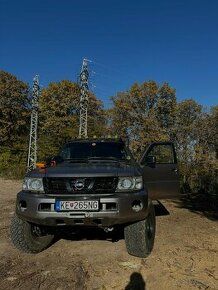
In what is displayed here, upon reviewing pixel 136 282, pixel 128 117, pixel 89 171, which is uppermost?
pixel 128 117

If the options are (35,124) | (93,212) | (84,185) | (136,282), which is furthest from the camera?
(35,124)

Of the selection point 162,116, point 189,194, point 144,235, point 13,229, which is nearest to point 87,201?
point 144,235

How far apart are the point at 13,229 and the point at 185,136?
4473 centimetres

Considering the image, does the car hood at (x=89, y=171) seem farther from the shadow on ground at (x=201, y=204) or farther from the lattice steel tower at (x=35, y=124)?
the lattice steel tower at (x=35, y=124)

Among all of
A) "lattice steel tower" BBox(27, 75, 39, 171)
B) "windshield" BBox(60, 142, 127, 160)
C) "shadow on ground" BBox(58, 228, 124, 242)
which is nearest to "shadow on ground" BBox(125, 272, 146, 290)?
"shadow on ground" BBox(58, 228, 124, 242)

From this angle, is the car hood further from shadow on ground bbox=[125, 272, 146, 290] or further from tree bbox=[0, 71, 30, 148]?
tree bbox=[0, 71, 30, 148]

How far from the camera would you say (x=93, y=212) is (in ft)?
18.7

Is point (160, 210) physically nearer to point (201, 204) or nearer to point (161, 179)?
point (201, 204)

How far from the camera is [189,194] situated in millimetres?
14062

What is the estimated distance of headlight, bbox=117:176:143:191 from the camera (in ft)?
19.4

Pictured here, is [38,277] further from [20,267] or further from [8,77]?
[8,77]

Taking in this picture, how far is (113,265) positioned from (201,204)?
6.53 m

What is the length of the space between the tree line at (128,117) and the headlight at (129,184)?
35.3 meters

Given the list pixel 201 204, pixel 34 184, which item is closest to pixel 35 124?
pixel 201 204
